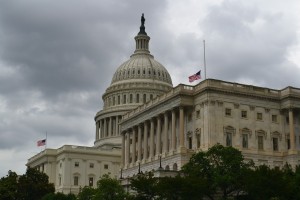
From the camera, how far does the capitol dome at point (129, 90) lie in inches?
6467

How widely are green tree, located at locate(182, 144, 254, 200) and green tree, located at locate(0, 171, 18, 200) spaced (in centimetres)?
3894

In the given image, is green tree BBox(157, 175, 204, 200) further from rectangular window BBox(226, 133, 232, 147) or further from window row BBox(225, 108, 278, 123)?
window row BBox(225, 108, 278, 123)

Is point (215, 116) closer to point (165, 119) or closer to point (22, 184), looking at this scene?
point (165, 119)

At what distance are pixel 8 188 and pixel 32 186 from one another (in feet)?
14.8

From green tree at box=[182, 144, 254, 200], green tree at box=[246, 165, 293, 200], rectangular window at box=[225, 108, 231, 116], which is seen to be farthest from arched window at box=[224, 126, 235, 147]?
green tree at box=[246, 165, 293, 200]

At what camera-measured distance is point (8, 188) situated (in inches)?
4055

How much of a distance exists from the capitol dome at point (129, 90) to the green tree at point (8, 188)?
5468cm

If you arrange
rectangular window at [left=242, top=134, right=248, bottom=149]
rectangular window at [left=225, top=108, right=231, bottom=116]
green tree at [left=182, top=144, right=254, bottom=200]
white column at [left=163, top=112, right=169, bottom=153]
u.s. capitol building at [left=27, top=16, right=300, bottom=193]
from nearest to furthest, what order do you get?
green tree at [left=182, top=144, right=254, bottom=200], u.s. capitol building at [left=27, top=16, right=300, bottom=193], rectangular window at [left=225, top=108, right=231, bottom=116], rectangular window at [left=242, top=134, right=248, bottom=149], white column at [left=163, top=112, right=169, bottom=153]

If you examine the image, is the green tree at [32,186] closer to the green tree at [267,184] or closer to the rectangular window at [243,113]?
the rectangular window at [243,113]

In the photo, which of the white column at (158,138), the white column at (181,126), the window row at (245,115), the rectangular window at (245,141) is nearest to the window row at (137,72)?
the white column at (158,138)

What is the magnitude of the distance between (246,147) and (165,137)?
16.0 m

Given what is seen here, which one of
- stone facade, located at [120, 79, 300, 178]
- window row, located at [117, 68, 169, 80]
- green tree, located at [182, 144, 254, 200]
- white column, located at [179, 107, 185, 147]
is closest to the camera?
green tree, located at [182, 144, 254, 200]

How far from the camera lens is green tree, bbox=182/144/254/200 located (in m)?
72.1

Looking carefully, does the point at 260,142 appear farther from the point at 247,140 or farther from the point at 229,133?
the point at 229,133
